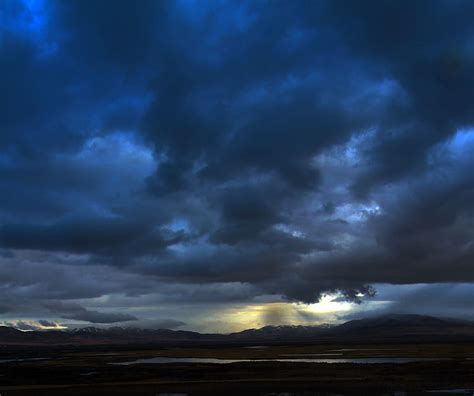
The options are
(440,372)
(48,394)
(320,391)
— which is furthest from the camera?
(440,372)

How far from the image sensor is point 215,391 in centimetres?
5647

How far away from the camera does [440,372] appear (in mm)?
67438

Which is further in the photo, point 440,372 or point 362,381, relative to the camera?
point 440,372

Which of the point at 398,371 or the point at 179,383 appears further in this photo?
the point at 398,371

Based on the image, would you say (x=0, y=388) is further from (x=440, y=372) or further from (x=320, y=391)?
(x=440, y=372)

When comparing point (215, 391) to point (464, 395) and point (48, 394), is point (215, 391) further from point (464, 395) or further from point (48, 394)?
point (464, 395)

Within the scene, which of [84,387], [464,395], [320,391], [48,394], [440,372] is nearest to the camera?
[464,395]

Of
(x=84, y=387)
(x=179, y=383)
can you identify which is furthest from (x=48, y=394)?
(x=179, y=383)

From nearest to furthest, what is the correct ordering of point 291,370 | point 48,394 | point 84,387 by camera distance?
point 48,394 → point 84,387 → point 291,370

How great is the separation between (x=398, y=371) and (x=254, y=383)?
21849 millimetres

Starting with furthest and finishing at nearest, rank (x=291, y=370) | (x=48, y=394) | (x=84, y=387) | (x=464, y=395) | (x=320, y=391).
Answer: (x=291, y=370) → (x=84, y=387) → (x=48, y=394) → (x=320, y=391) → (x=464, y=395)

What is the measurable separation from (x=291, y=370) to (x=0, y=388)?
129 feet

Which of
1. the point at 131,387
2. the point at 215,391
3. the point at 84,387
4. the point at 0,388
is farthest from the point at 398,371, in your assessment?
the point at 0,388

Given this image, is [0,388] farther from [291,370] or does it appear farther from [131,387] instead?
[291,370]
